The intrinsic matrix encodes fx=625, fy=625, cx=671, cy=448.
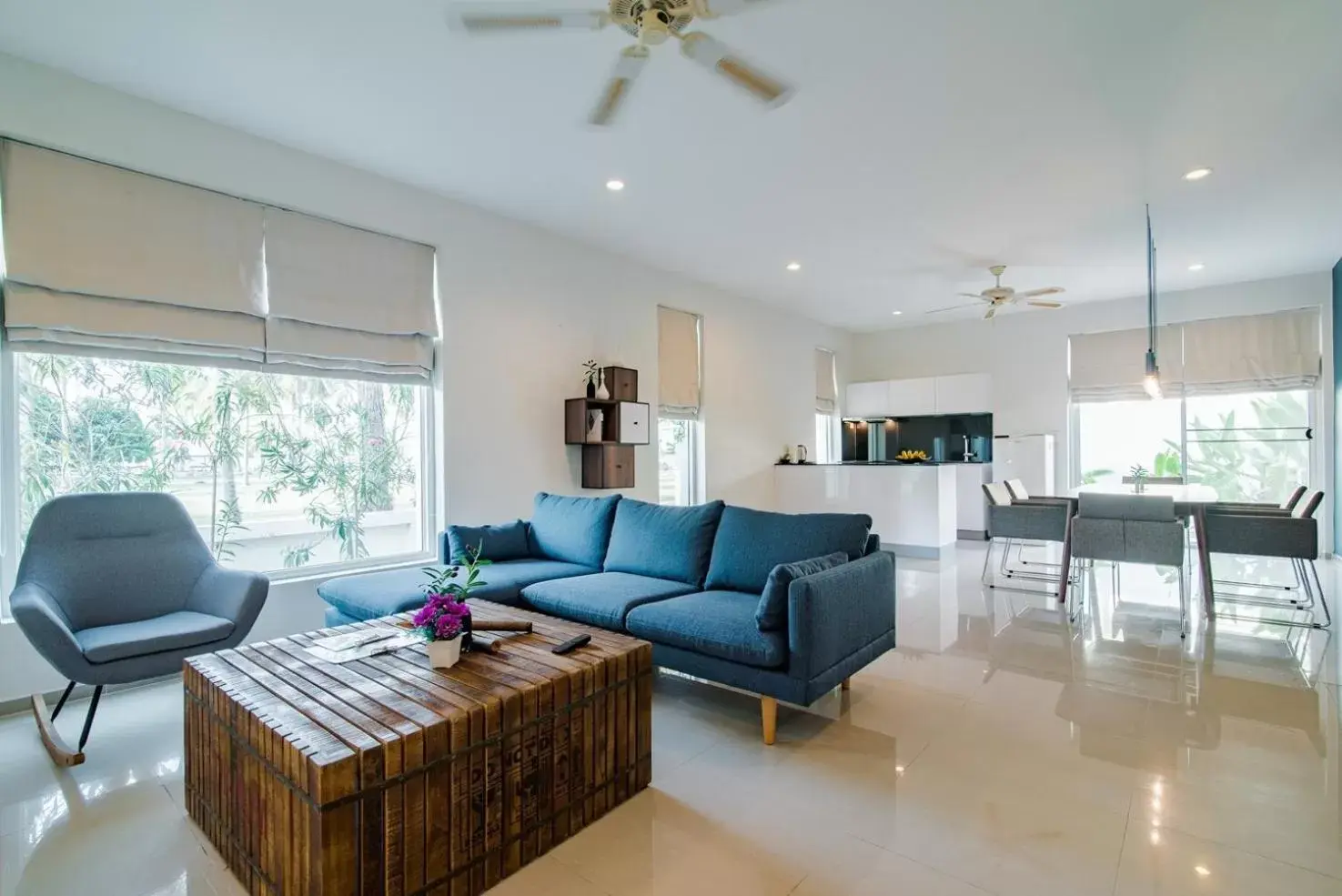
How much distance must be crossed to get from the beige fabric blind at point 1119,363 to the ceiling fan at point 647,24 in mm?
7149

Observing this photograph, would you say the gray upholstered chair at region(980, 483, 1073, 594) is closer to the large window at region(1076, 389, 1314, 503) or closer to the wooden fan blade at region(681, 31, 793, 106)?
the large window at region(1076, 389, 1314, 503)

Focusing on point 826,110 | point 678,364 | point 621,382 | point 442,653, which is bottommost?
point 442,653

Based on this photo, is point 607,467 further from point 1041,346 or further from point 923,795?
point 1041,346

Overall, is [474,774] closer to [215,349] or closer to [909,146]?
[215,349]

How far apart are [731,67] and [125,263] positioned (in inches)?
123

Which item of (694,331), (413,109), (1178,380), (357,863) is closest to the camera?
(357,863)

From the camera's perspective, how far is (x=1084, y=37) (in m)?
2.72

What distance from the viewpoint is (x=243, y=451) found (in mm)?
3721

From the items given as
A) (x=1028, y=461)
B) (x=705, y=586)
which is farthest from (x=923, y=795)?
(x=1028, y=461)

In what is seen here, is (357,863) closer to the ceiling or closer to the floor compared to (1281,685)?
closer to the ceiling

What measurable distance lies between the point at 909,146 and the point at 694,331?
3.26m

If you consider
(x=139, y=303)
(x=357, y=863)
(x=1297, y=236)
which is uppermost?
(x=1297, y=236)

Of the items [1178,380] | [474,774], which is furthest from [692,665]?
[1178,380]

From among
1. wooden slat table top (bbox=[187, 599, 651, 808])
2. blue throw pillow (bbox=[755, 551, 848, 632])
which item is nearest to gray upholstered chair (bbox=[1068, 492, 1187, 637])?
blue throw pillow (bbox=[755, 551, 848, 632])
